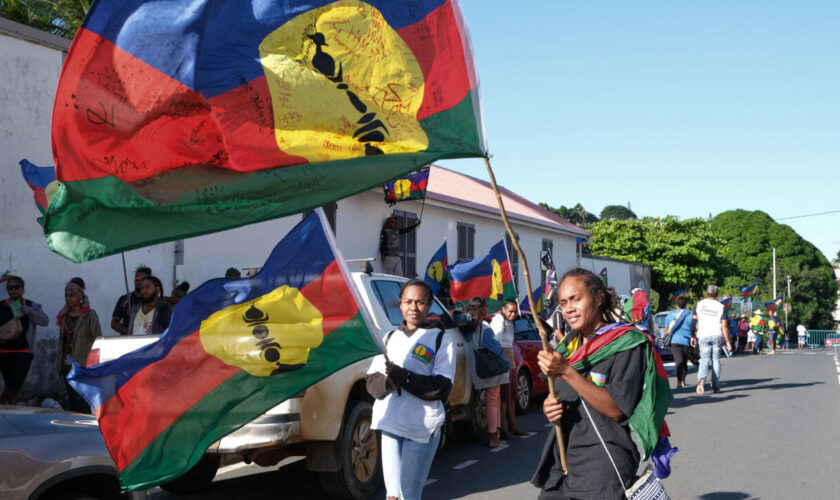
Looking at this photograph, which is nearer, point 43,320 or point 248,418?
point 248,418

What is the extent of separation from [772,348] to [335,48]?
4107cm

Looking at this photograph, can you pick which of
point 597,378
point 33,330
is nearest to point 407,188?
point 33,330

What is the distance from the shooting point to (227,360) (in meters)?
3.95

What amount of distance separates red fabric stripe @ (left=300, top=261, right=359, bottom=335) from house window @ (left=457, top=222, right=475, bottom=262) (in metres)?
17.5

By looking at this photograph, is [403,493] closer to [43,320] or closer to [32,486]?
[32,486]

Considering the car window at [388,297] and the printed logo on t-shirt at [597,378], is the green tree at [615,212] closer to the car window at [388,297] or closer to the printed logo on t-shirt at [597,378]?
the car window at [388,297]

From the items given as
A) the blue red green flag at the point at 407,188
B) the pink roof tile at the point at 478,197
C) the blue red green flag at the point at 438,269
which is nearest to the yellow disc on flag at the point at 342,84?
the blue red green flag at the point at 438,269

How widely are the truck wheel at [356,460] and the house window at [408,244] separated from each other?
12.3 meters

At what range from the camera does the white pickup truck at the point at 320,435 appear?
5863 millimetres

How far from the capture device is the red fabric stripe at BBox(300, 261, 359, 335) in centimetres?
405

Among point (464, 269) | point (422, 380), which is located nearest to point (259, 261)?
point (464, 269)

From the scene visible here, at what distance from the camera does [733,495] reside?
699 cm

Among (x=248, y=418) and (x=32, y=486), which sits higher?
(x=248, y=418)

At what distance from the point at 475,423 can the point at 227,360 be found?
5758mm
